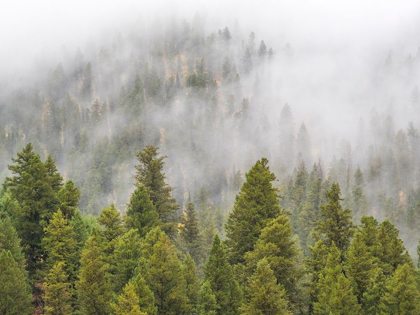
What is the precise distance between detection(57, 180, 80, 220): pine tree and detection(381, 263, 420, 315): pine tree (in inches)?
1115

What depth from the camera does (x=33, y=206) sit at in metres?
44.8

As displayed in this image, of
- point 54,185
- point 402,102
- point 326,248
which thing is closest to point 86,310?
point 54,185

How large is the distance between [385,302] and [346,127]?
165677 mm

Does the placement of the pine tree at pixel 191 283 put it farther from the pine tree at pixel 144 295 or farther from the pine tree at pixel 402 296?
the pine tree at pixel 402 296

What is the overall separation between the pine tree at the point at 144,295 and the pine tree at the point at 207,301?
3.92 m

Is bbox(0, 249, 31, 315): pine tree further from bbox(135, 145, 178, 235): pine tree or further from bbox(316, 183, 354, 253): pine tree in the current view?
bbox(316, 183, 354, 253): pine tree

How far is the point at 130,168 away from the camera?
6855 inches

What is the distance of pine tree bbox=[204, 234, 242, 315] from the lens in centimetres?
3762

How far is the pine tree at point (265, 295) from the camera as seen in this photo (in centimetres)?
3531

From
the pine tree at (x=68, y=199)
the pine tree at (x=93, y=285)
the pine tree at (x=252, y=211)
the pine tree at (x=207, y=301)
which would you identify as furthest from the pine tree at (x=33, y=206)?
the pine tree at (x=252, y=211)

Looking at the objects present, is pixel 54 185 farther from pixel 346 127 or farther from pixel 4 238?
pixel 346 127

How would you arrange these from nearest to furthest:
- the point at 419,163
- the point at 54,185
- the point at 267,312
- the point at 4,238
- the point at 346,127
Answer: the point at 267,312, the point at 4,238, the point at 54,185, the point at 419,163, the point at 346,127

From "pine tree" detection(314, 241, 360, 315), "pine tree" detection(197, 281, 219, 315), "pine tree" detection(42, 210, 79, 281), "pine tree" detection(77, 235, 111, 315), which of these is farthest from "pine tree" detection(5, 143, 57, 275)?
"pine tree" detection(314, 241, 360, 315)

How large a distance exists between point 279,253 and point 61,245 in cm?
1844
